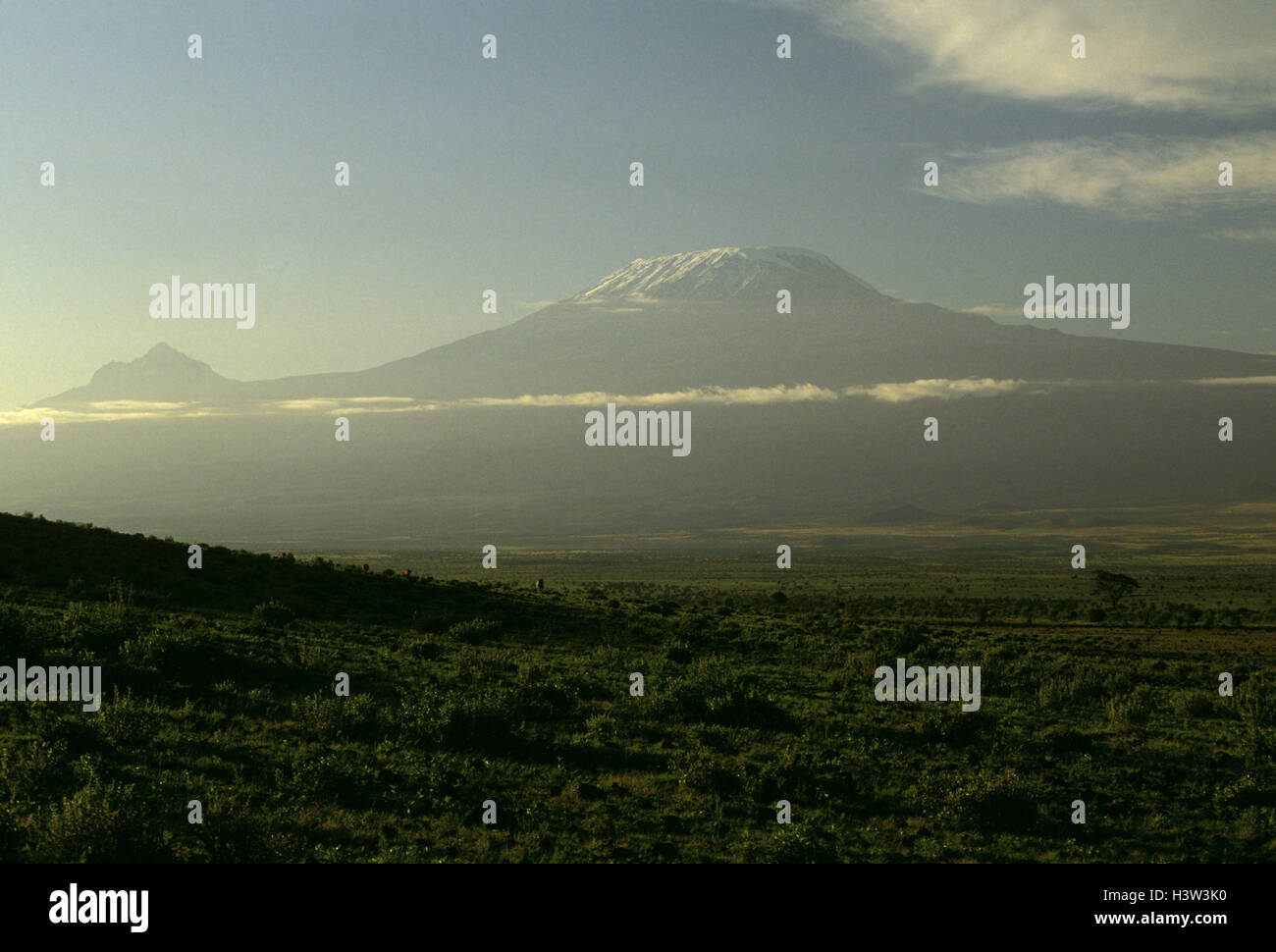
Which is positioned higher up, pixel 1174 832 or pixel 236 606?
pixel 236 606

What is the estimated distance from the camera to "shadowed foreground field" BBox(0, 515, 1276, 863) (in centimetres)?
1280

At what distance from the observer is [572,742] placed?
56.0 feet

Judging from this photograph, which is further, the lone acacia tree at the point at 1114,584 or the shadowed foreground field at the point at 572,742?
the lone acacia tree at the point at 1114,584

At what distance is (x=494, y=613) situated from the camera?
33.2 metres

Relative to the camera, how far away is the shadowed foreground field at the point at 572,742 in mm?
12805

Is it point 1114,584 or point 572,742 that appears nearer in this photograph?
point 572,742

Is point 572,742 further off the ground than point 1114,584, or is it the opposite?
point 572,742

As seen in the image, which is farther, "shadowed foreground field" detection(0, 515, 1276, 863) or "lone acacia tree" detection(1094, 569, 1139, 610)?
"lone acacia tree" detection(1094, 569, 1139, 610)
